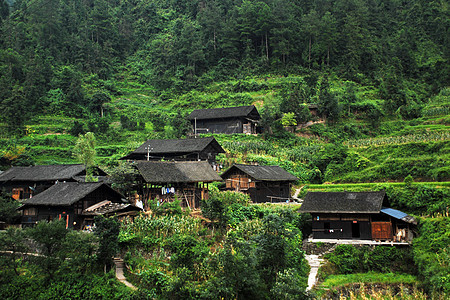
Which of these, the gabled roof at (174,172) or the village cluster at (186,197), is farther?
the gabled roof at (174,172)

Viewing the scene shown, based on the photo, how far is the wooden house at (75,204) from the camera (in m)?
27.5

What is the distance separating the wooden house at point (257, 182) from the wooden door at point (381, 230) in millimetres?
10542

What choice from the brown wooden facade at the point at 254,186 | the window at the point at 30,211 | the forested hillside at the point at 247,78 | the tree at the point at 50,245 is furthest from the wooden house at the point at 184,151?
the tree at the point at 50,245

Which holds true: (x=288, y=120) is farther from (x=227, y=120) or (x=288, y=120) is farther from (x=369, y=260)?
(x=369, y=260)

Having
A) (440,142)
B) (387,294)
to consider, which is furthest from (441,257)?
(440,142)

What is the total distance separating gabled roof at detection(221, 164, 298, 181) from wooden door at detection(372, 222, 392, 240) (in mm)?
10897

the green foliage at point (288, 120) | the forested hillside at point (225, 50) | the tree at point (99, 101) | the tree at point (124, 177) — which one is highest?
the forested hillside at point (225, 50)

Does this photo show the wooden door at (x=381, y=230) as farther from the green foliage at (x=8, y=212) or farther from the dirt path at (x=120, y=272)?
the green foliage at (x=8, y=212)

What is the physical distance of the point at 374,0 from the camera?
9206 cm

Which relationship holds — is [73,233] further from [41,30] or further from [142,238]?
[41,30]

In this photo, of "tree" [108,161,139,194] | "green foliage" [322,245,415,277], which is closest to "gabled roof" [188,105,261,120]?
"tree" [108,161,139,194]

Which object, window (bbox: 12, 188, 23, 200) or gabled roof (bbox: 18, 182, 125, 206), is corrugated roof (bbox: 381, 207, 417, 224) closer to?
gabled roof (bbox: 18, 182, 125, 206)

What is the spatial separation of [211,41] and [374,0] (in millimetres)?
40012

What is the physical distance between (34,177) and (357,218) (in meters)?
30.1
